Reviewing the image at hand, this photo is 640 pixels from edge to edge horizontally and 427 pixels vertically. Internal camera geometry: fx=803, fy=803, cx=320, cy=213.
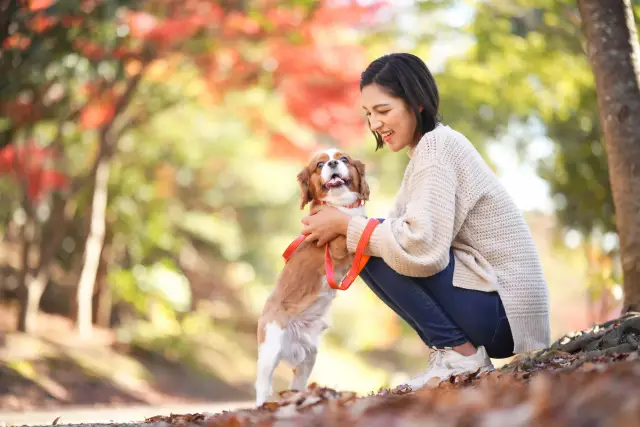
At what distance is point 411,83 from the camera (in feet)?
10.2

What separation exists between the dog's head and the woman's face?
0.37 meters

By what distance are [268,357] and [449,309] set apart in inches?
27.7

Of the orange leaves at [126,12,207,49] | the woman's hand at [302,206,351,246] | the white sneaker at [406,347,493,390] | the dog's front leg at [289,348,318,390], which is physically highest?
the orange leaves at [126,12,207,49]

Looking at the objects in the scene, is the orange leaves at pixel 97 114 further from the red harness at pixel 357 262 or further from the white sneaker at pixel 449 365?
the white sneaker at pixel 449 365

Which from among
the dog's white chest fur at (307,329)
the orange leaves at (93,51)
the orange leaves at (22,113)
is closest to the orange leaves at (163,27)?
the orange leaves at (93,51)

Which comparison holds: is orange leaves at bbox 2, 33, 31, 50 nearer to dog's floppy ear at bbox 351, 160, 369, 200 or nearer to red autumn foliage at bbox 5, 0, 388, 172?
red autumn foliage at bbox 5, 0, 388, 172

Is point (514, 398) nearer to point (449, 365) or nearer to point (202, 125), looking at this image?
point (449, 365)

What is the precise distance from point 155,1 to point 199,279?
231 inches

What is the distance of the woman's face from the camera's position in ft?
10.2

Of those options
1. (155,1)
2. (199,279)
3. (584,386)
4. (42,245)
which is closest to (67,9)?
(155,1)

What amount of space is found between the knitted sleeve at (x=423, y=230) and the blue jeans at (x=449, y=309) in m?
0.07

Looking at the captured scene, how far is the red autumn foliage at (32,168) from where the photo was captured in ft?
26.8

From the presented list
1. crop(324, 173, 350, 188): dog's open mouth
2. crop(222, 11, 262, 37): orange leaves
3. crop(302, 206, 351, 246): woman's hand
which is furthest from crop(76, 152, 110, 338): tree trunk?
crop(302, 206, 351, 246): woman's hand

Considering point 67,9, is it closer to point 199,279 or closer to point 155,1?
point 155,1
